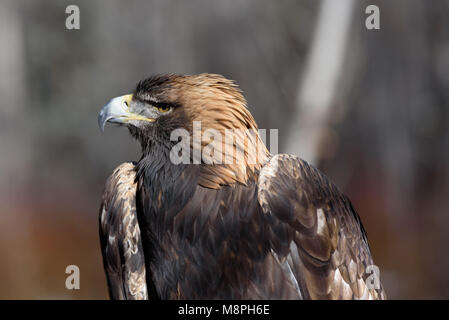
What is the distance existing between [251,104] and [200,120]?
20.7 ft

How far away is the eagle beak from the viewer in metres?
3.51

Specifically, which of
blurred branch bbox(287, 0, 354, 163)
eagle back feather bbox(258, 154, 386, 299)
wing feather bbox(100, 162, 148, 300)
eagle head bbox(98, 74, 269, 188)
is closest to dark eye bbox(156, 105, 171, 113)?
eagle head bbox(98, 74, 269, 188)

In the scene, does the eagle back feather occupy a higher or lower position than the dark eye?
lower

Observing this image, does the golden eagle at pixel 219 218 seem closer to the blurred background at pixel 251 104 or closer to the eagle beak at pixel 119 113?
the eagle beak at pixel 119 113

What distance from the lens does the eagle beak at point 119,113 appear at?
351 centimetres

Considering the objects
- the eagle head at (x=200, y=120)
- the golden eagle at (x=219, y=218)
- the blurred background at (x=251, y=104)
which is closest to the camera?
the golden eagle at (x=219, y=218)

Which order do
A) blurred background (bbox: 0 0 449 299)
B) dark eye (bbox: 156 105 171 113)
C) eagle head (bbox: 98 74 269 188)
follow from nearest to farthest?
eagle head (bbox: 98 74 269 188) < dark eye (bbox: 156 105 171 113) < blurred background (bbox: 0 0 449 299)

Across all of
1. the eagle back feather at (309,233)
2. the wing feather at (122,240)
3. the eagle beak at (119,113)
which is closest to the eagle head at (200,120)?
the eagle beak at (119,113)

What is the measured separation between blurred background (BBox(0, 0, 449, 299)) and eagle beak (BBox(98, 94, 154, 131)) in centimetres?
422

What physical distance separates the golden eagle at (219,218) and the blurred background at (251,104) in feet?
13.5

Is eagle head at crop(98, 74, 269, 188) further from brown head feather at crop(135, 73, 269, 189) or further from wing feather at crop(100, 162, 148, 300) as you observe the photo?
wing feather at crop(100, 162, 148, 300)

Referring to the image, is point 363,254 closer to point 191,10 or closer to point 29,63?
point 191,10

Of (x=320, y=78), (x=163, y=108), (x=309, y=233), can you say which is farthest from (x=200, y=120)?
(x=320, y=78)
